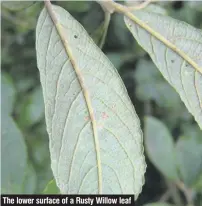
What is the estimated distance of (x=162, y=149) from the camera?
1219 millimetres

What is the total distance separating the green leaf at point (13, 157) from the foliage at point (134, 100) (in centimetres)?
14

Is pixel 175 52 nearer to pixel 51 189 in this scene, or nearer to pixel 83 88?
pixel 83 88

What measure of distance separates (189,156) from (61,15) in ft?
2.07

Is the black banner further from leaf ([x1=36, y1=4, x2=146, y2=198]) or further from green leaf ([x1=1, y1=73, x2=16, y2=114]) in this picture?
green leaf ([x1=1, y1=73, x2=16, y2=114])

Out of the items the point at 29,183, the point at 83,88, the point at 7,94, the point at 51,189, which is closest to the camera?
the point at 83,88

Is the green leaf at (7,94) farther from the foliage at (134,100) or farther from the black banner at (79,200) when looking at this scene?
the black banner at (79,200)

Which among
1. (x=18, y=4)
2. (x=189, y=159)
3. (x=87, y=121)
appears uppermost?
(x=18, y=4)

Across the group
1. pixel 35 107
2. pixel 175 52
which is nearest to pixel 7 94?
pixel 35 107

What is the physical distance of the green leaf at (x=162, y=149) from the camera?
1220 mm

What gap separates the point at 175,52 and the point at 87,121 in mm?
162

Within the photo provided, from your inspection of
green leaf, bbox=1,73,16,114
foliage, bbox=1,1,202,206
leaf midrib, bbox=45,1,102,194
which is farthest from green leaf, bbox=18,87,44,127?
leaf midrib, bbox=45,1,102,194

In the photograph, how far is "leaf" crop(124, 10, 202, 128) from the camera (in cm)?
67

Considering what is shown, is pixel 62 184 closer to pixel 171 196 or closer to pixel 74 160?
pixel 74 160

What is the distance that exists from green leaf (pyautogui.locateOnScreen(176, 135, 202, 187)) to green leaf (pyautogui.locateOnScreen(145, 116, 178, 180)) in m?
0.02
